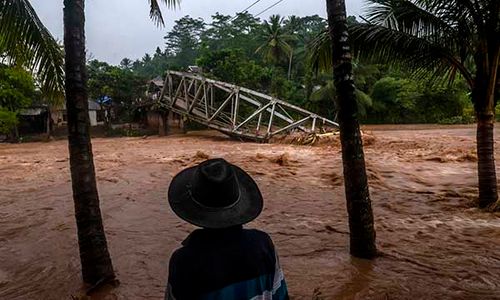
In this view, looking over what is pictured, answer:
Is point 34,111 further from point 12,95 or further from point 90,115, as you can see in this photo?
point 12,95

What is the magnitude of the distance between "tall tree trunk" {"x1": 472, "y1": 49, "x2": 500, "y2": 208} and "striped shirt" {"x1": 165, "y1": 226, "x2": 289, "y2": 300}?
6640 mm

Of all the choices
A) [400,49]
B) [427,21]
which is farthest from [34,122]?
[427,21]

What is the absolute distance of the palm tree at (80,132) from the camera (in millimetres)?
3977

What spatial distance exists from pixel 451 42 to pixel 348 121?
4086mm

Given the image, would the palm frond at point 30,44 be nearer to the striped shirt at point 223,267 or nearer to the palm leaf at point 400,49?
the striped shirt at point 223,267

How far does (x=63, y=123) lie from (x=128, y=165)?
21561 mm

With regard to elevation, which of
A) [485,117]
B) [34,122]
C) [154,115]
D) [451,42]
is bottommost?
[485,117]

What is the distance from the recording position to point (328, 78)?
33594mm

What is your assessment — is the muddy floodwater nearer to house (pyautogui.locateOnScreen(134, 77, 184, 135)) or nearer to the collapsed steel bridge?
the collapsed steel bridge

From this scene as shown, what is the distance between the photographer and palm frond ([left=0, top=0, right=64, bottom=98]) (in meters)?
5.20

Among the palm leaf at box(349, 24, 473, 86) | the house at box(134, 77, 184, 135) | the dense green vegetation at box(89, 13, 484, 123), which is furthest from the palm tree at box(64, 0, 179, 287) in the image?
the house at box(134, 77, 184, 135)

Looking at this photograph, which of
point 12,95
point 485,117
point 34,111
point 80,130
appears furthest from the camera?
point 34,111

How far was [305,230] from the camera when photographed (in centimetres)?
657

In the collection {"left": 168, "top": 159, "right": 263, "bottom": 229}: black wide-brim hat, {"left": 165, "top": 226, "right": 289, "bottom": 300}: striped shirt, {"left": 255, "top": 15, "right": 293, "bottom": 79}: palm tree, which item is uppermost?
{"left": 255, "top": 15, "right": 293, "bottom": 79}: palm tree
